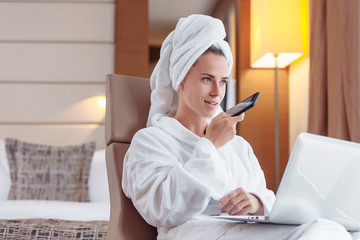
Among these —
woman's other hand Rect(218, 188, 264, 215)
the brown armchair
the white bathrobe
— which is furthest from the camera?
the brown armchair

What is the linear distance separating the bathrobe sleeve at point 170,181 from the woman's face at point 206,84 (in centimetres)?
20

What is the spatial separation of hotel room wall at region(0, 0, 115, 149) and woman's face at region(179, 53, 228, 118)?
244 cm

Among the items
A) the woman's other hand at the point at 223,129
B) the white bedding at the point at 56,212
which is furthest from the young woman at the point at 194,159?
the white bedding at the point at 56,212

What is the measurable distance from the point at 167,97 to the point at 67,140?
239 cm

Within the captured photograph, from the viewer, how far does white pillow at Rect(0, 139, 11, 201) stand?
3334 millimetres

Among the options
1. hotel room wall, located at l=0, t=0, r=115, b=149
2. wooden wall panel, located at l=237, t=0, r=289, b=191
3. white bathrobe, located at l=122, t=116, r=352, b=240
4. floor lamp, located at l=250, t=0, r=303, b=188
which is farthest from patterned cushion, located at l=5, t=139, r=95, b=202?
white bathrobe, located at l=122, t=116, r=352, b=240

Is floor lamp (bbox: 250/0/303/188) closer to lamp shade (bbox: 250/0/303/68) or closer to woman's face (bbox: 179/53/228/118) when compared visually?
lamp shade (bbox: 250/0/303/68)

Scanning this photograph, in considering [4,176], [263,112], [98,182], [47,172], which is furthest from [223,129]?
[263,112]

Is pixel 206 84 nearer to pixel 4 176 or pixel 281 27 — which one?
pixel 281 27

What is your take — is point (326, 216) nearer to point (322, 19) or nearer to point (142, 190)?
point (142, 190)

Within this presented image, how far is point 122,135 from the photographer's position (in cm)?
171

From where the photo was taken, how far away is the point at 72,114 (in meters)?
3.93

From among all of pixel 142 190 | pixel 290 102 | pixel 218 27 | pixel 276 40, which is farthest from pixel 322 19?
pixel 142 190

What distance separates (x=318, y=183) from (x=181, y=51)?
2.28 feet
